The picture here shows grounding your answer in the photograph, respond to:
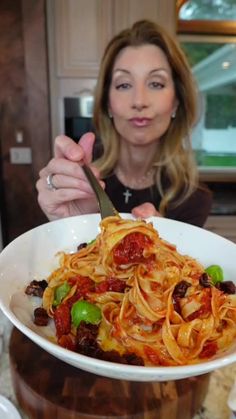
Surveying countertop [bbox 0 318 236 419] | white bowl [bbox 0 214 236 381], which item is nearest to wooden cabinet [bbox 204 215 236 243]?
white bowl [bbox 0 214 236 381]

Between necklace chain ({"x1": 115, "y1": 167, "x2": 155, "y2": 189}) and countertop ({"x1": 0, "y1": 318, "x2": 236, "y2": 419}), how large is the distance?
102 centimetres

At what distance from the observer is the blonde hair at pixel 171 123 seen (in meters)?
1.41

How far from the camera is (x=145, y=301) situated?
663 mm

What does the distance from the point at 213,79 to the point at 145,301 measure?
2.42 meters

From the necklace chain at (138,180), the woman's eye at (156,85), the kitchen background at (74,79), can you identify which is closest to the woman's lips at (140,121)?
the woman's eye at (156,85)

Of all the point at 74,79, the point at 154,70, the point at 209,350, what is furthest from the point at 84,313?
the point at 74,79

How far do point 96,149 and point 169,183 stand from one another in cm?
41

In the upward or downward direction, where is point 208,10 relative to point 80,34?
upward

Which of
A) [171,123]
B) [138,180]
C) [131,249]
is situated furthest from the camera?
[138,180]

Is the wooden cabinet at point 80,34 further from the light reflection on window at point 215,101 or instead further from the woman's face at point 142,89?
the woman's face at point 142,89

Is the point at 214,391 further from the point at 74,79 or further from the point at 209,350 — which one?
the point at 74,79

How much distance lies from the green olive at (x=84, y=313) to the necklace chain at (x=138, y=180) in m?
1.02

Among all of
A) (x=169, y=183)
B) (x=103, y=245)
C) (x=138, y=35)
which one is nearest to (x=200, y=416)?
(x=103, y=245)

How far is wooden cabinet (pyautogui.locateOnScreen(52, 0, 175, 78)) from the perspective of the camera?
2.28 metres
